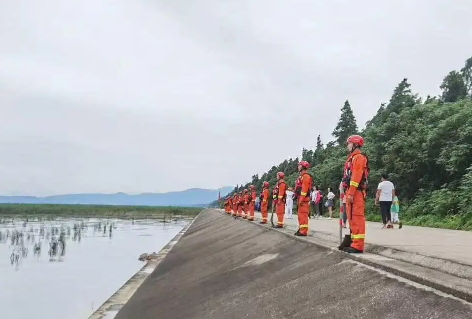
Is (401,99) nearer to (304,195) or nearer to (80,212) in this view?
(304,195)

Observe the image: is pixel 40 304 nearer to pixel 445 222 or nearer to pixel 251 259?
pixel 251 259

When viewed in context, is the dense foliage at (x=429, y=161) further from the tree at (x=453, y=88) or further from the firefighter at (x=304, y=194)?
the tree at (x=453, y=88)

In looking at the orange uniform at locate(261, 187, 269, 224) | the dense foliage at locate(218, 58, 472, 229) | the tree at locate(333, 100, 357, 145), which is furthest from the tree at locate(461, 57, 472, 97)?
the orange uniform at locate(261, 187, 269, 224)

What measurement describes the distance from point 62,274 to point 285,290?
50.0 ft

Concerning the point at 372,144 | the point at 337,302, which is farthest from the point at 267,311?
the point at 372,144

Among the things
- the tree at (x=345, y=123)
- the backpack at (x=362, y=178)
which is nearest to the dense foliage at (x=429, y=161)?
the backpack at (x=362, y=178)

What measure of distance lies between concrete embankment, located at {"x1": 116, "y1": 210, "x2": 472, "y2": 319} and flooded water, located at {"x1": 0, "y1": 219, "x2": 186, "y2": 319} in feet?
11.1

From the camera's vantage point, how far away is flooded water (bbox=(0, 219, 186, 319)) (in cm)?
1370

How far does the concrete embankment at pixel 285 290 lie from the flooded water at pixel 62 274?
11.1ft

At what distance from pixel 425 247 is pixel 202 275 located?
16.6ft

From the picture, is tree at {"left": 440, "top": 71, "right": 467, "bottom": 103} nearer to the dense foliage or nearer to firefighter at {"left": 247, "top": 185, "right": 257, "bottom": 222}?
the dense foliage

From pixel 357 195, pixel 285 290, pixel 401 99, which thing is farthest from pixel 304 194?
pixel 401 99

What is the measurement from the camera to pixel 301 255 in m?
8.24

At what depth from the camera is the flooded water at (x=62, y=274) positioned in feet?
45.0
